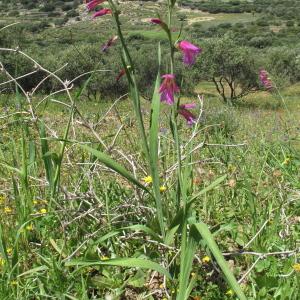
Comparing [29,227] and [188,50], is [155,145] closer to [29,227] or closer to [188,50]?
[188,50]

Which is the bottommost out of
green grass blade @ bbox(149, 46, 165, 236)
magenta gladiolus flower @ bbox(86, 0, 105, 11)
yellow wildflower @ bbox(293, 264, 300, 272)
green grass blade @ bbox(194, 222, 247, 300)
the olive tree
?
the olive tree

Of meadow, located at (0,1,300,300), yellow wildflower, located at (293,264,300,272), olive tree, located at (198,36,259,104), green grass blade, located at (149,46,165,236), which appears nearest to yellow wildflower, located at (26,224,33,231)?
meadow, located at (0,1,300,300)

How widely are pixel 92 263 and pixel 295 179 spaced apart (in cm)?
178

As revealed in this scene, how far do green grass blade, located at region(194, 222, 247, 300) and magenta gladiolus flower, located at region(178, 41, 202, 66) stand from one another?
62 cm

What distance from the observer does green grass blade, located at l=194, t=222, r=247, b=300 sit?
1.42 meters

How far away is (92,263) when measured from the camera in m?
1.60

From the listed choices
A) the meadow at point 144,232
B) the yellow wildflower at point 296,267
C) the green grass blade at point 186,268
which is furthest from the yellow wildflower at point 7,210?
the yellow wildflower at point 296,267

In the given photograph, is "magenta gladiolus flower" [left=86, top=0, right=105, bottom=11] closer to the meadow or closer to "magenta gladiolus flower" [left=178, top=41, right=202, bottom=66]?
the meadow

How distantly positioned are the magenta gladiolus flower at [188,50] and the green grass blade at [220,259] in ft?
2.05

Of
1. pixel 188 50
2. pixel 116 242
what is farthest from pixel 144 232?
pixel 188 50

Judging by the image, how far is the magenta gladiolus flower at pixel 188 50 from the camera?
1.74m

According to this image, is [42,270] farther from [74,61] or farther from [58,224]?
[74,61]

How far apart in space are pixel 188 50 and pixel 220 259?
764 mm

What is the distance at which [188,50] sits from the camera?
5.75 ft
